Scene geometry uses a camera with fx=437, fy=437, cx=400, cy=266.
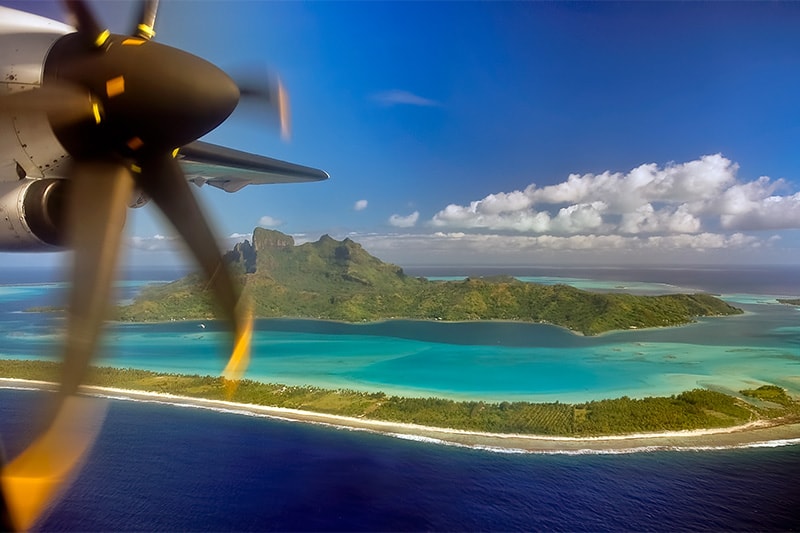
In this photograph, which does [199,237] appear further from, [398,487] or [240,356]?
[398,487]

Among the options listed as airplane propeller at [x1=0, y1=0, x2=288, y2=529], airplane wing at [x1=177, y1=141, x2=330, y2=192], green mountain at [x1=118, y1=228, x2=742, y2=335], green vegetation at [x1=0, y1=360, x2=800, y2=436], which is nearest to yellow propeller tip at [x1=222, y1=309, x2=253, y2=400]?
airplane propeller at [x1=0, y1=0, x2=288, y2=529]

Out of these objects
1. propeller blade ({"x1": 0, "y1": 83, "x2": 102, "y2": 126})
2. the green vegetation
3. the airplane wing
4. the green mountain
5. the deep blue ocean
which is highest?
the airplane wing

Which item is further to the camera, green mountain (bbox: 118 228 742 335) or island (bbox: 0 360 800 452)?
green mountain (bbox: 118 228 742 335)

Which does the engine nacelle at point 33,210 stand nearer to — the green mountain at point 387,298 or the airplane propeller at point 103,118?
the airplane propeller at point 103,118

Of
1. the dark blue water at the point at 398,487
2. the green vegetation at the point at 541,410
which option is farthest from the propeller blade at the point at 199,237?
the green vegetation at the point at 541,410

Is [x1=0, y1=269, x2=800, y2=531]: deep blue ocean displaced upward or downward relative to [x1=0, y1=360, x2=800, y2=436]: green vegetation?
downward

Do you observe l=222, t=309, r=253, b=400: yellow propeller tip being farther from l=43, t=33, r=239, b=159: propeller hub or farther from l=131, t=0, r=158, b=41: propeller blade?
l=131, t=0, r=158, b=41: propeller blade

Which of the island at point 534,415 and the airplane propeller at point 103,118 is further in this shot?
the island at point 534,415
